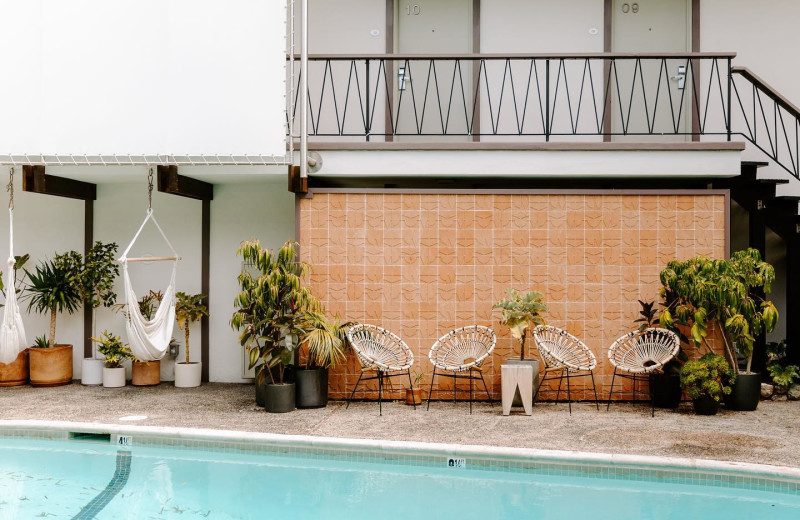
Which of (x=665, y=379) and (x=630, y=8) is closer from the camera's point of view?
(x=665, y=379)

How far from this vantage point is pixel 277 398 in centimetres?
665

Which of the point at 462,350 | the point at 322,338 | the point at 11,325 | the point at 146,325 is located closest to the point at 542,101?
the point at 462,350

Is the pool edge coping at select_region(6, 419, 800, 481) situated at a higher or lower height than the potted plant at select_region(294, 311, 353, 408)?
lower

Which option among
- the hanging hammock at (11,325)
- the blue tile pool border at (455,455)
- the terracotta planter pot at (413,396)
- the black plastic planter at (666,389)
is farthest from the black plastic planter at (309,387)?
the black plastic planter at (666,389)

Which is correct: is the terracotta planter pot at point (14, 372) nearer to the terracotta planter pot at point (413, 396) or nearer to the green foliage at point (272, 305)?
the green foliage at point (272, 305)

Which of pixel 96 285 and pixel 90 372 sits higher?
pixel 96 285

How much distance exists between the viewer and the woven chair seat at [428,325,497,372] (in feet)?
23.3

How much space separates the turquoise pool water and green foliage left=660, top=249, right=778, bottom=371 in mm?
2199

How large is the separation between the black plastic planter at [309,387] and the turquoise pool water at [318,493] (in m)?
1.26

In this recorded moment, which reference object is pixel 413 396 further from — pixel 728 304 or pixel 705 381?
pixel 728 304

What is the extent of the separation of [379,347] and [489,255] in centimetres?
150

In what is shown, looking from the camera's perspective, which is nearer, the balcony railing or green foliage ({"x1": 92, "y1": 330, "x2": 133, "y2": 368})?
green foliage ({"x1": 92, "y1": 330, "x2": 133, "y2": 368})

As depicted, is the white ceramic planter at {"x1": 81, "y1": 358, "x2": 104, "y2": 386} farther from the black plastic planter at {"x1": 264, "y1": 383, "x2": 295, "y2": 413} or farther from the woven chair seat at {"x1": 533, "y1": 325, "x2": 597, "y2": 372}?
the woven chair seat at {"x1": 533, "y1": 325, "x2": 597, "y2": 372}

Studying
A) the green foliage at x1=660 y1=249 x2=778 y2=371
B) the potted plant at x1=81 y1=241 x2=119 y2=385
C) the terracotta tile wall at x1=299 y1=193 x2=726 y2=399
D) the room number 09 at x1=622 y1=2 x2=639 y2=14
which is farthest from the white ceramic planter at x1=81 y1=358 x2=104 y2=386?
the room number 09 at x1=622 y1=2 x2=639 y2=14
